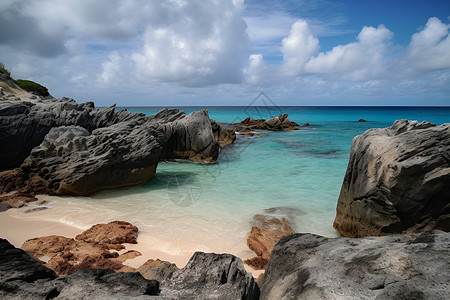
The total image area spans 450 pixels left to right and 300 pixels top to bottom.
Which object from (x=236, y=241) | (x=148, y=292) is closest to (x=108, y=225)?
(x=236, y=241)

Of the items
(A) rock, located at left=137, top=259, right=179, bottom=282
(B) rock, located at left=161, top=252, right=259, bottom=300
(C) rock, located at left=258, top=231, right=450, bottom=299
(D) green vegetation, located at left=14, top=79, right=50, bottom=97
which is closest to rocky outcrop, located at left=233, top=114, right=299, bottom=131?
(D) green vegetation, located at left=14, top=79, right=50, bottom=97

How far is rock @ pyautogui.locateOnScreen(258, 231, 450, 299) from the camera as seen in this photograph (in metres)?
1.82

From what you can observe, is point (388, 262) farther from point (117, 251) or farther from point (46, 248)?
point (46, 248)

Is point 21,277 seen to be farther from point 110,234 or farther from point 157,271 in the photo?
point 110,234

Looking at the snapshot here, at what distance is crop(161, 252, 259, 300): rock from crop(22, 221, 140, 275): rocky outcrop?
2075mm

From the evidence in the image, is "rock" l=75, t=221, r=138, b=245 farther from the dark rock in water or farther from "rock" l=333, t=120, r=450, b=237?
"rock" l=333, t=120, r=450, b=237

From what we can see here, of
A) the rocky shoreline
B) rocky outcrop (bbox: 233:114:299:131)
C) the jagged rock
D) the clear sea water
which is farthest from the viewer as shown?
rocky outcrop (bbox: 233:114:299:131)

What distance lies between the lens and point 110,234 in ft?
18.0

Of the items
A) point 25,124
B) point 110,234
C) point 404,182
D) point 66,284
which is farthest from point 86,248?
point 25,124

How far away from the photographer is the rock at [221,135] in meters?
19.7

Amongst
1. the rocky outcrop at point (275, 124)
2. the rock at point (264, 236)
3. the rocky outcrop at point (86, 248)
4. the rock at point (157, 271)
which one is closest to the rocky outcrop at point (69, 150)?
the rocky outcrop at point (86, 248)

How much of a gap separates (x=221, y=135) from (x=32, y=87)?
17066 millimetres

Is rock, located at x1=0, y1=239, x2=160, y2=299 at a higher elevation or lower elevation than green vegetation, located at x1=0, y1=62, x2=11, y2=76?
lower

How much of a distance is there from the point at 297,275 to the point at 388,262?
0.69m
